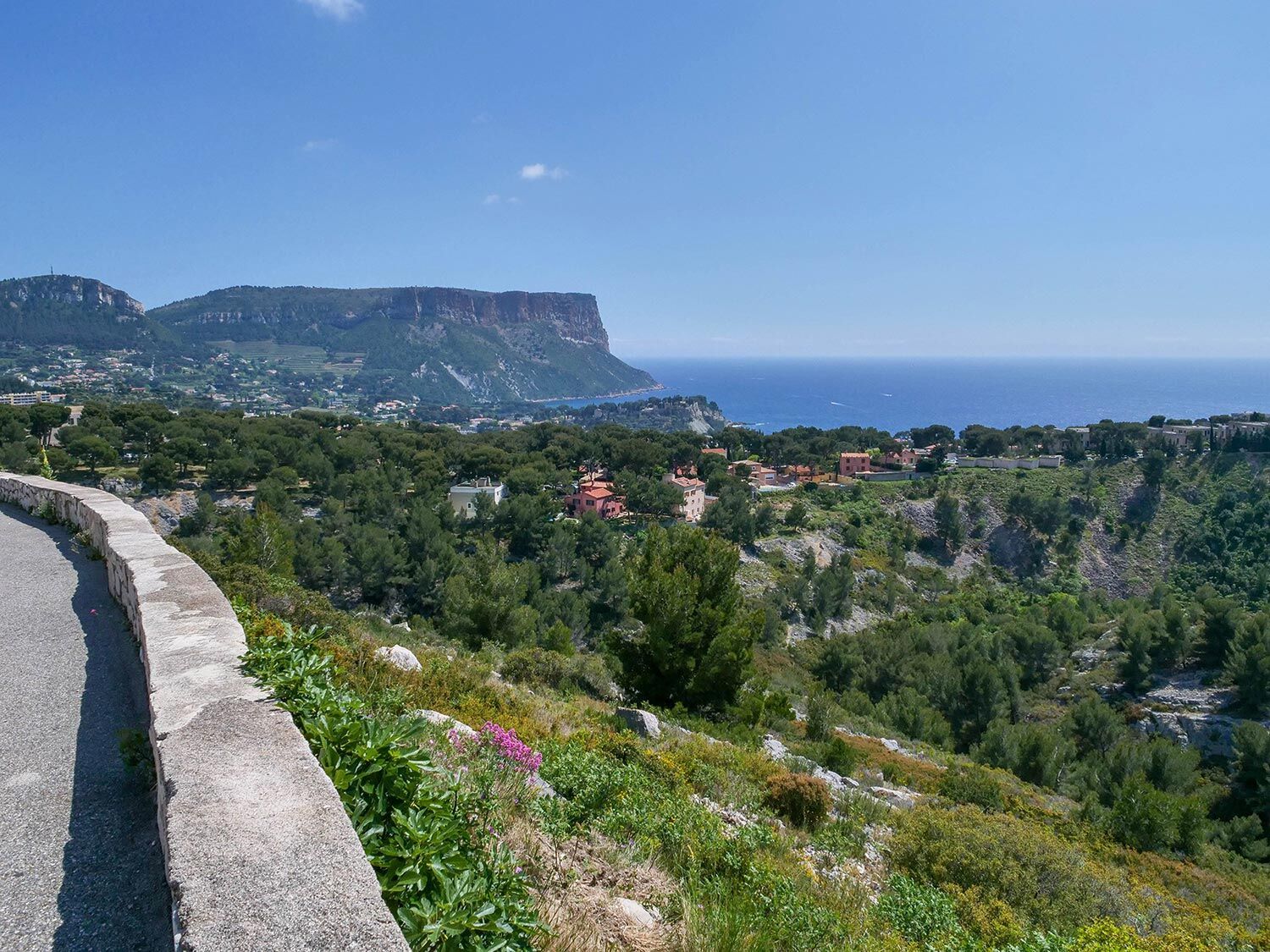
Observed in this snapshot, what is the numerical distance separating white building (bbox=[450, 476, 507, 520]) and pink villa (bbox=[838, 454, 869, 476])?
108ft

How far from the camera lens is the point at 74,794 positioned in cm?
279

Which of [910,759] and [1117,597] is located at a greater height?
[910,759]

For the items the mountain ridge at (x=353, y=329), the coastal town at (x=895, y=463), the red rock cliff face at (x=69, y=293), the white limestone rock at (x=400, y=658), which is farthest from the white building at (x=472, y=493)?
the red rock cliff face at (x=69, y=293)

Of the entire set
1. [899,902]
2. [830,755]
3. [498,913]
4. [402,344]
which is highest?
[402,344]

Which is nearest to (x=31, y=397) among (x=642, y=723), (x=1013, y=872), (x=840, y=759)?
(x=642, y=723)

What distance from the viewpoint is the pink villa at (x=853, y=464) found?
60219 mm

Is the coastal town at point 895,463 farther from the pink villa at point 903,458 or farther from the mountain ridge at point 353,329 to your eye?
the mountain ridge at point 353,329

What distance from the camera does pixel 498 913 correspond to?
1.97 metres

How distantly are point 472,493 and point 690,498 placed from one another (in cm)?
1575

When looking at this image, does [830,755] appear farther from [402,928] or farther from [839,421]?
[839,421]

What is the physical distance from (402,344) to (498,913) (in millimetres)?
199274

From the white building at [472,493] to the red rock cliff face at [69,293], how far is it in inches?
6348

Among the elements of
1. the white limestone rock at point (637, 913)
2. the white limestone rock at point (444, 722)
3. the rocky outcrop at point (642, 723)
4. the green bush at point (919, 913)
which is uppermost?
the white limestone rock at point (444, 722)

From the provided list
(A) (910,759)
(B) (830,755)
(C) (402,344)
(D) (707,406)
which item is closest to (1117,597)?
(A) (910,759)
